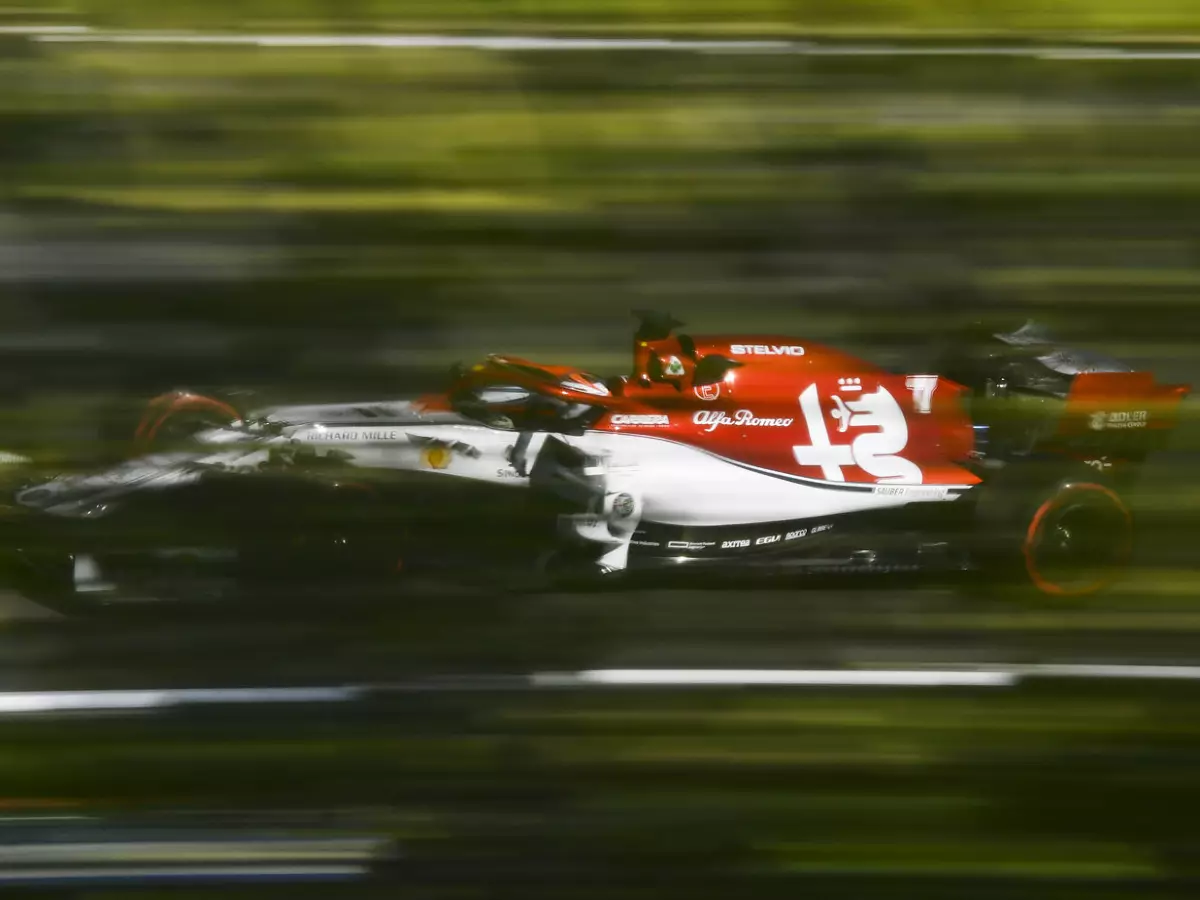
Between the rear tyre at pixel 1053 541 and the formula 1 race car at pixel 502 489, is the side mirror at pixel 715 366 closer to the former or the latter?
the formula 1 race car at pixel 502 489

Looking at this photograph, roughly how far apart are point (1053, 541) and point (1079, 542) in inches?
0.9

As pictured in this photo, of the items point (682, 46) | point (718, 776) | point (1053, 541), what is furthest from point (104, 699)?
point (1053, 541)

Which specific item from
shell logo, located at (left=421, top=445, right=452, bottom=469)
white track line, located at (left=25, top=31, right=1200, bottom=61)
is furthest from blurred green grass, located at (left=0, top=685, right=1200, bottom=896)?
white track line, located at (left=25, top=31, right=1200, bottom=61)

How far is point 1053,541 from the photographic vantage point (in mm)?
1279

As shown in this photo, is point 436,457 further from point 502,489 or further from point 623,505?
point 623,505

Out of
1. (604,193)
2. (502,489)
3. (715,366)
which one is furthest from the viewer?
(715,366)

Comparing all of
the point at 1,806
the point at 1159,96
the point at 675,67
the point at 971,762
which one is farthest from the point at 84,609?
the point at 1159,96

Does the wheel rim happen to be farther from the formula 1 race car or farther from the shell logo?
the shell logo

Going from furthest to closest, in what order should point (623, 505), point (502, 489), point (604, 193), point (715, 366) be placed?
point (715, 366) < point (623, 505) < point (502, 489) < point (604, 193)

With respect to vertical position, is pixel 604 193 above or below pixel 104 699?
above

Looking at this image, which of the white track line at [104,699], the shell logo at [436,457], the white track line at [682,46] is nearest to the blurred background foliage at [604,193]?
the white track line at [682,46]

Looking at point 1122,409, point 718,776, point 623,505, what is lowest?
point 718,776

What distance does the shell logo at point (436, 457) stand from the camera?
4.22 ft

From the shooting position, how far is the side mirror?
1565mm
